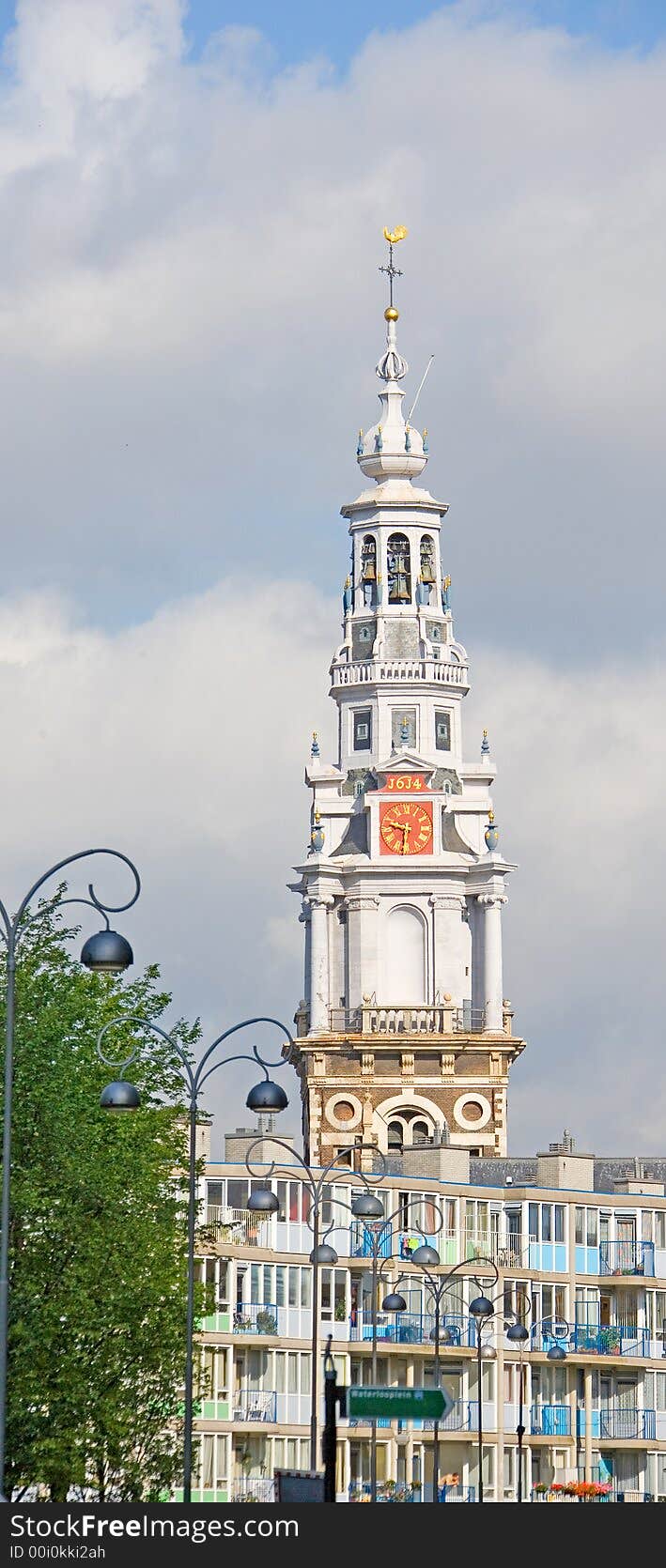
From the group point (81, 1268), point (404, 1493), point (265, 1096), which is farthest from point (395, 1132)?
point (265, 1096)

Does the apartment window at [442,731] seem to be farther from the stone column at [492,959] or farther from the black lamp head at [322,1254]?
the black lamp head at [322,1254]

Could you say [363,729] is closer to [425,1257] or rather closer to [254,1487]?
[254,1487]

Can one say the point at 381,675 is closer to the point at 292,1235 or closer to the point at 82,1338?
the point at 292,1235

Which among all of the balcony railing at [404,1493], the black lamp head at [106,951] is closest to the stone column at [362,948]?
the balcony railing at [404,1493]

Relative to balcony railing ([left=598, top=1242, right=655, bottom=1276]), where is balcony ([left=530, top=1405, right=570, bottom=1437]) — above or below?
below

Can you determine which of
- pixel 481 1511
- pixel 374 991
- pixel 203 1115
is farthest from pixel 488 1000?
pixel 481 1511

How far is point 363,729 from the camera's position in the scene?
7810 inches

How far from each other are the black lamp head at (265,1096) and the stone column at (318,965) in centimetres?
12101

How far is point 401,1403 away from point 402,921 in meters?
134

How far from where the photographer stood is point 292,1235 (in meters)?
139

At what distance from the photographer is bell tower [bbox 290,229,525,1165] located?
7259 inches

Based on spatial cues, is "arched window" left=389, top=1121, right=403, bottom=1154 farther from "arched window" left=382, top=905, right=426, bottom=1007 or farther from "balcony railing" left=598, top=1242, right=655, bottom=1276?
"balcony railing" left=598, top=1242, right=655, bottom=1276

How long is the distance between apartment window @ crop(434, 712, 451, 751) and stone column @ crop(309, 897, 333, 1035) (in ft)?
36.6

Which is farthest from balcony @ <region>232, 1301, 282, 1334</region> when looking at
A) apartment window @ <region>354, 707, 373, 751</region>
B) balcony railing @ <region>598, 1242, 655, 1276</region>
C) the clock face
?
apartment window @ <region>354, 707, 373, 751</region>
